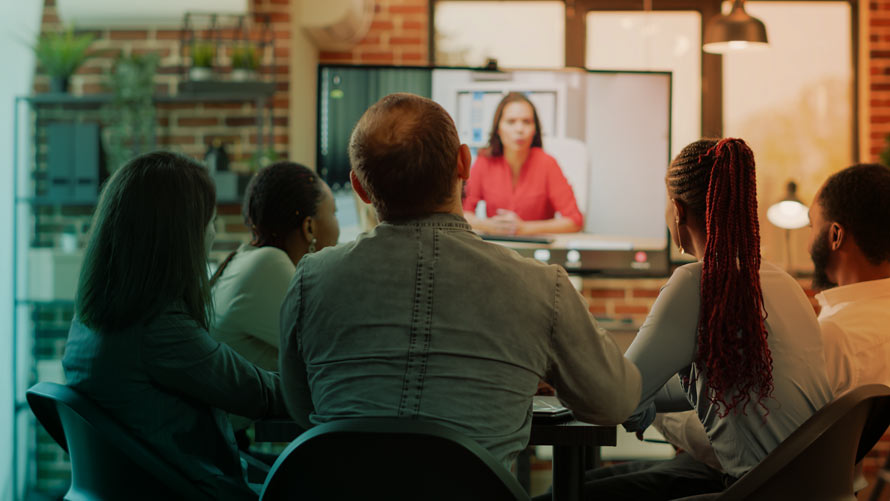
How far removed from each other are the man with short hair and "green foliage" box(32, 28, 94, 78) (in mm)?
2876

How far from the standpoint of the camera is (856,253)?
77.1 inches

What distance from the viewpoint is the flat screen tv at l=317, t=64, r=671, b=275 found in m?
3.48

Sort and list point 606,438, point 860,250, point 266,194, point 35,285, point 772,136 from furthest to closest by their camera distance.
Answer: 1. point 772,136
2. point 35,285
3. point 266,194
4. point 860,250
5. point 606,438

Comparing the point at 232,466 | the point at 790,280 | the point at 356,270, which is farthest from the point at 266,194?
the point at 790,280

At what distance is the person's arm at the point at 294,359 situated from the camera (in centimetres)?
131

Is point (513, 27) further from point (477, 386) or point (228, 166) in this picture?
point (477, 386)

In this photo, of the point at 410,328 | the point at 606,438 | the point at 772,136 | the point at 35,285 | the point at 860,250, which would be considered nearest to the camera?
the point at 410,328

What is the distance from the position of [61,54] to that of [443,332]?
315 centimetres

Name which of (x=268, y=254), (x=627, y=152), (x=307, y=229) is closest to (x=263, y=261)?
(x=268, y=254)

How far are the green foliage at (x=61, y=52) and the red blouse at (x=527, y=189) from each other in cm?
178

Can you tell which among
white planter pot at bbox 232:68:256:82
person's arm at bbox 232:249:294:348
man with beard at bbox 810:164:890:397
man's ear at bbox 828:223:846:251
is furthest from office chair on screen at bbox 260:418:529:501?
white planter pot at bbox 232:68:256:82

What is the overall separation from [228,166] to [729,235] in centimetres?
270

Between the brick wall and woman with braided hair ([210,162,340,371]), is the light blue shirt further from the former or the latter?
the brick wall

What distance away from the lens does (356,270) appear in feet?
4.08
